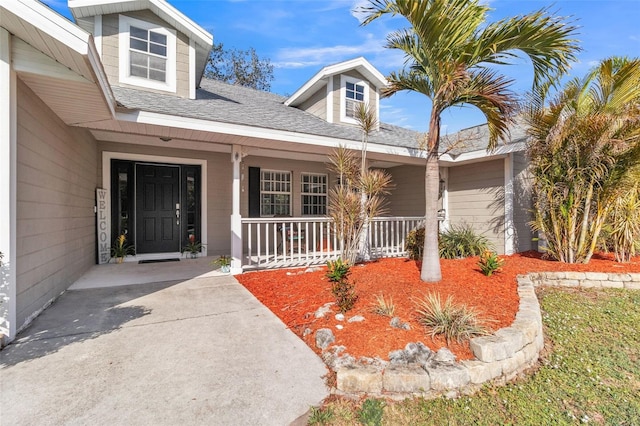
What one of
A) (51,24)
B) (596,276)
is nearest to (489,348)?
(596,276)

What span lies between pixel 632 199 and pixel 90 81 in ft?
28.2

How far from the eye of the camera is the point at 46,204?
144 inches

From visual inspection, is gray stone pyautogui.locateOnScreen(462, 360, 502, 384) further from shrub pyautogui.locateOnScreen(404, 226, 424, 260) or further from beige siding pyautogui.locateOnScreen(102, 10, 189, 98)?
beige siding pyautogui.locateOnScreen(102, 10, 189, 98)

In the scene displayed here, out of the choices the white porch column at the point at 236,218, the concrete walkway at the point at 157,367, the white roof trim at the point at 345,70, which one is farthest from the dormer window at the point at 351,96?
the concrete walkway at the point at 157,367

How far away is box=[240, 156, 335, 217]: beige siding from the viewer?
25.2 feet

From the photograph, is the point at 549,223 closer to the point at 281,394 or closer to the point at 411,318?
the point at 411,318

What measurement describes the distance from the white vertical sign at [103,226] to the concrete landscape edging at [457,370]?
6.09 meters

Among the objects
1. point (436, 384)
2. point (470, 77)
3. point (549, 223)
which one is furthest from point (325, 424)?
point (549, 223)

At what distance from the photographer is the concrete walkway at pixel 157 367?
1.94 m

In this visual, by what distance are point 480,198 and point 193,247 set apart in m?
7.23

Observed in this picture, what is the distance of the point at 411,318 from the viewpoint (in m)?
3.17

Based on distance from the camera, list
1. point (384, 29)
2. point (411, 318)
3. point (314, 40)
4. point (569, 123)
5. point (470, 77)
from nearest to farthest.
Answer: point (411, 318) → point (470, 77) → point (384, 29) → point (569, 123) → point (314, 40)

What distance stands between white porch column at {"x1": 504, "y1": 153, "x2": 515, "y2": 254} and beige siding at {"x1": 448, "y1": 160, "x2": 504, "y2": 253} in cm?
11

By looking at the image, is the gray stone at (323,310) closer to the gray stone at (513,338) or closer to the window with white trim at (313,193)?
the gray stone at (513,338)
